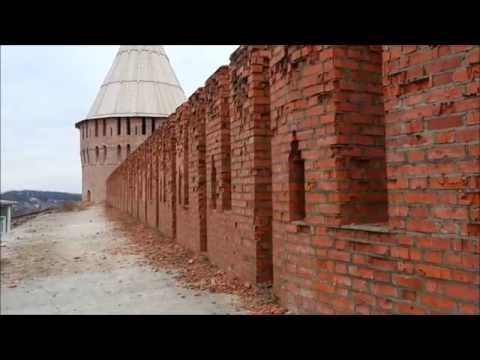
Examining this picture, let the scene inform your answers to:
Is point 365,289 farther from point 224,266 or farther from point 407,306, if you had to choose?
point 224,266

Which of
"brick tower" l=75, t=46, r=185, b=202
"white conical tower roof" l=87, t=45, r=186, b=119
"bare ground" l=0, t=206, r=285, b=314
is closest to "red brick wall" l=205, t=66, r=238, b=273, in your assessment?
"bare ground" l=0, t=206, r=285, b=314

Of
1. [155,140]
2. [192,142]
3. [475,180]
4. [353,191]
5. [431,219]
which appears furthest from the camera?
[155,140]

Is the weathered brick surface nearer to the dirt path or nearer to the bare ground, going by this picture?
the bare ground

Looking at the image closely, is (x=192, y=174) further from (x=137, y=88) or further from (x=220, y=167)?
(x=137, y=88)

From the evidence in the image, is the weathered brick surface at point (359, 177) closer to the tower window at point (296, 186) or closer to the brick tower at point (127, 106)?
the tower window at point (296, 186)

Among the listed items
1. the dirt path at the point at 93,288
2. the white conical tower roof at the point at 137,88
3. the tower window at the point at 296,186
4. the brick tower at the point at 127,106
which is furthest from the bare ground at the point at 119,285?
the white conical tower roof at the point at 137,88

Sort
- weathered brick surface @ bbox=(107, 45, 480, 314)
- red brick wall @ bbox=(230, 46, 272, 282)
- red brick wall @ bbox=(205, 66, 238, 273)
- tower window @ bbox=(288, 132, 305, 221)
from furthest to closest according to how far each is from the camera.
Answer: red brick wall @ bbox=(205, 66, 238, 273)
red brick wall @ bbox=(230, 46, 272, 282)
tower window @ bbox=(288, 132, 305, 221)
weathered brick surface @ bbox=(107, 45, 480, 314)

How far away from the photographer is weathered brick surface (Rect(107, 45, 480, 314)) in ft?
7.65

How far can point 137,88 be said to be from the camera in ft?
129

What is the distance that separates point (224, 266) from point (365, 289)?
3.19 metres

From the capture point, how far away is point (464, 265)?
2.26 meters

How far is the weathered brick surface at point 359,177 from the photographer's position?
2332 mm

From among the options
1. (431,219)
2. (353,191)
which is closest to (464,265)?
(431,219)

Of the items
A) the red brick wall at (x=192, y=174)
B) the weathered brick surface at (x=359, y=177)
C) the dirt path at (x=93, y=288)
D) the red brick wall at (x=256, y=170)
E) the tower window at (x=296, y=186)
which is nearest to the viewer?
the weathered brick surface at (x=359, y=177)
